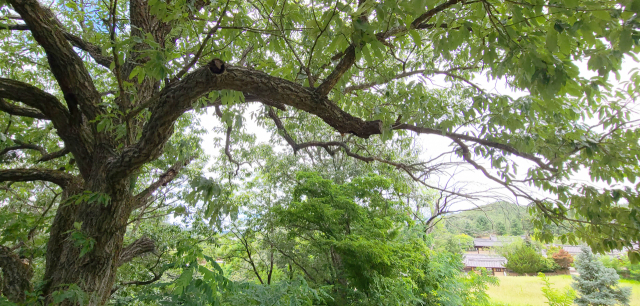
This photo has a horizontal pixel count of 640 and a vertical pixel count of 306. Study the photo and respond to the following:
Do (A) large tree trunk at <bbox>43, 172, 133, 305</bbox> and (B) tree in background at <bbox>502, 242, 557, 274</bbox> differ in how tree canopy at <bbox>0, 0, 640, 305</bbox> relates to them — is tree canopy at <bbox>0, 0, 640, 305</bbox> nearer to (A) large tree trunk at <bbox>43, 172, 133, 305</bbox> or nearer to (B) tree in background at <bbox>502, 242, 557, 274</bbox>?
(A) large tree trunk at <bbox>43, 172, 133, 305</bbox>

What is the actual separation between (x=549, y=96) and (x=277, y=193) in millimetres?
5252

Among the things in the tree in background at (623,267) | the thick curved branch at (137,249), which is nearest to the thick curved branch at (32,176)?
the thick curved branch at (137,249)

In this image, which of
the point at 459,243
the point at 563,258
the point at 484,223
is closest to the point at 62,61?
the point at 484,223

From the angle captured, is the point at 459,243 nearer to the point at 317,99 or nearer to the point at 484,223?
the point at 484,223

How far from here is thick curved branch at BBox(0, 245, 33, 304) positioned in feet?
7.25

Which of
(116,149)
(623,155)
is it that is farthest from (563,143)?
(116,149)

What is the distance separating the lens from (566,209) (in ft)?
7.20

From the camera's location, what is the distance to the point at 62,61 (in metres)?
1.82

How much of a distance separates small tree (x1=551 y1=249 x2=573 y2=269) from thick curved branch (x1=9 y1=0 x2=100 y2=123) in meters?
14.2

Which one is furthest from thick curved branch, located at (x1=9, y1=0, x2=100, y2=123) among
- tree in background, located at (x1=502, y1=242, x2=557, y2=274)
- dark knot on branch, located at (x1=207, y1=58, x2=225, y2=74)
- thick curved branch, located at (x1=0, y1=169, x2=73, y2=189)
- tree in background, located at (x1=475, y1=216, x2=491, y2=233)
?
tree in background, located at (x1=502, y1=242, x2=557, y2=274)

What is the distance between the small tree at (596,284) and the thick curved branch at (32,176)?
1098 centimetres

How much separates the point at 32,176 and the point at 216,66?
212cm

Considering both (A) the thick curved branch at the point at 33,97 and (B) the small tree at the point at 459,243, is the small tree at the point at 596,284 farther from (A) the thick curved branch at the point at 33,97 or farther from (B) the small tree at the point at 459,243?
(A) the thick curved branch at the point at 33,97

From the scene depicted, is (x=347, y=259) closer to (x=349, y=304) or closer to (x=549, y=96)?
(x=349, y=304)
